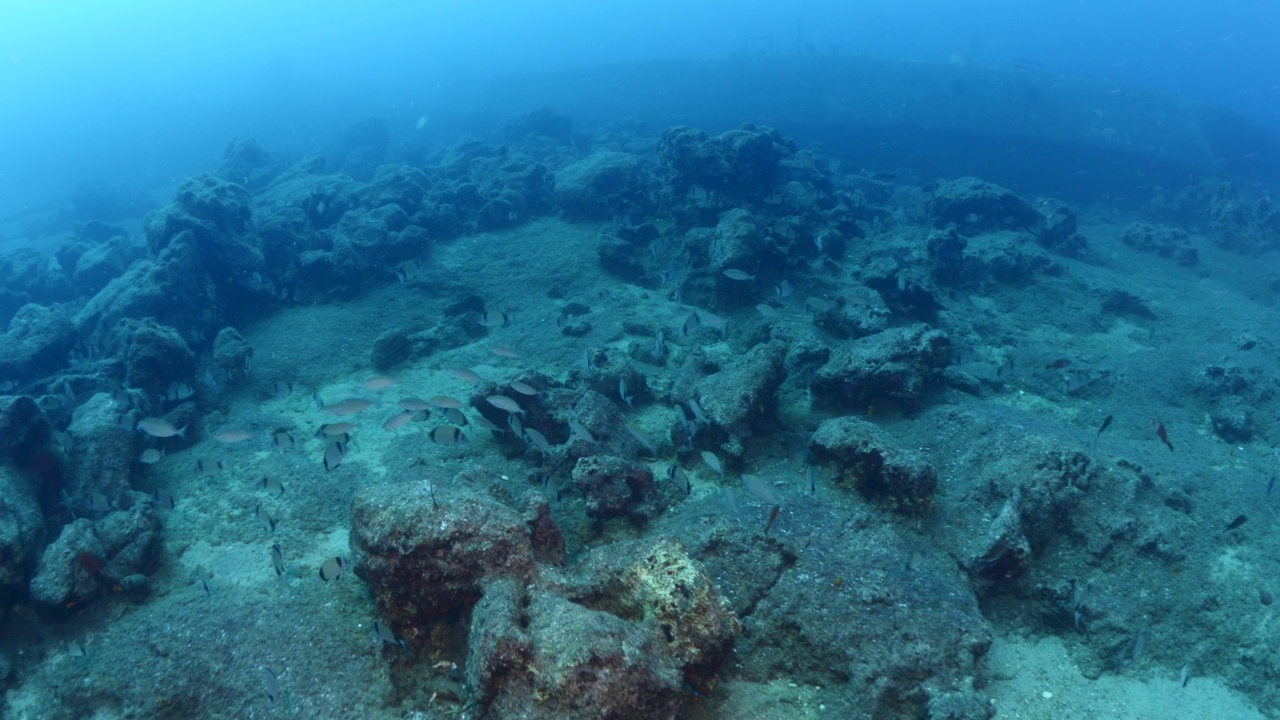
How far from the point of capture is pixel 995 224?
20.7 m

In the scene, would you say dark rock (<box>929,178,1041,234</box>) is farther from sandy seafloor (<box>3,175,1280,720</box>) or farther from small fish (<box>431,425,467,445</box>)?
small fish (<box>431,425,467,445</box>)

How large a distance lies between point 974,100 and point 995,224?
17068mm

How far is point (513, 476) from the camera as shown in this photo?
28.8 ft

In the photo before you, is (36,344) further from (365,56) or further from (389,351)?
(365,56)

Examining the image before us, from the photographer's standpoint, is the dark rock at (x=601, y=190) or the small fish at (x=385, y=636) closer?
the small fish at (x=385, y=636)

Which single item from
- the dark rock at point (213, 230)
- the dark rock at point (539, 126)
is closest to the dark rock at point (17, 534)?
the dark rock at point (213, 230)

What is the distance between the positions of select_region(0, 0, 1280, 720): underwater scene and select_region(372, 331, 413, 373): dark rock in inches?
2.4

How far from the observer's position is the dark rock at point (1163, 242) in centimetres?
1956

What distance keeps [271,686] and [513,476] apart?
3979 mm

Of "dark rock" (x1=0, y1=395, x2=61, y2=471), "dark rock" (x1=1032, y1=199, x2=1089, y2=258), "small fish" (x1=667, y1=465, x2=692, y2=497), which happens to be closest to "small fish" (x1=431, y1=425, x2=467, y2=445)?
"small fish" (x1=667, y1=465, x2=692, y2=497)

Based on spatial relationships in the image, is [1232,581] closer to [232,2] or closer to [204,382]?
[204,382]

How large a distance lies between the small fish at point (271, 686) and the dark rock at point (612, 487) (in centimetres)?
363

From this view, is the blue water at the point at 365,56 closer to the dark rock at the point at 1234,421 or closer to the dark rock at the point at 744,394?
the dark rock at the point at 1234,421

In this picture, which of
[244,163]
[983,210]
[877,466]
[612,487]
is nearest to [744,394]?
→ [877,466]
